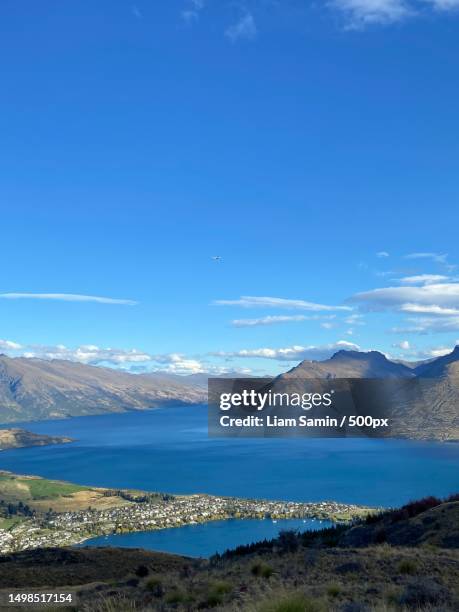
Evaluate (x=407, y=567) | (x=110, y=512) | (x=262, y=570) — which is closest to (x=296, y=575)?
(x=262, y=570)

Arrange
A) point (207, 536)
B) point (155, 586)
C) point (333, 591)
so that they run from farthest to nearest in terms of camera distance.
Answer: point (207, 536)
point (155, 586)
point (333, 591)

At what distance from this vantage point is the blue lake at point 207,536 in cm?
10219

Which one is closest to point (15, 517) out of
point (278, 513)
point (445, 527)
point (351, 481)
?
point (278, 513)

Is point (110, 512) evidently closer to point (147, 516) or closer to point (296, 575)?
point (147, 516)

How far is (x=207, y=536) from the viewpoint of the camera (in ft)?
365

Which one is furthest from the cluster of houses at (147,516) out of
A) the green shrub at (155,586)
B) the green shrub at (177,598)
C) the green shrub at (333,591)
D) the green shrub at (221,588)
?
the green shrub at (333,591)

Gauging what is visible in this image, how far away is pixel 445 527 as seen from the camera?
29.2m

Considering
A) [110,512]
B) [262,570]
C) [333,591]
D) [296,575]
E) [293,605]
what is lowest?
[110,512]

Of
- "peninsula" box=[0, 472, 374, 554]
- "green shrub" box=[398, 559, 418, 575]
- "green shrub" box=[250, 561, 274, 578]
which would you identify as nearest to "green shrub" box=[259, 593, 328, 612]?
"green shrub" box=[250, 561, 274, 578]

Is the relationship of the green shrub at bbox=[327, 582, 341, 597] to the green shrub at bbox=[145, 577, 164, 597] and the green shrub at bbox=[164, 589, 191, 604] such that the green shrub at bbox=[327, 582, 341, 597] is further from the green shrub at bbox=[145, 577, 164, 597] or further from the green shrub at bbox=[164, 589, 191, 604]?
the green shrub at bbox=[145, 577, 164, 597]

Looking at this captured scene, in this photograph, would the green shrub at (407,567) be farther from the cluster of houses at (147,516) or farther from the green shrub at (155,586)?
the cluster of houses at (147,516)

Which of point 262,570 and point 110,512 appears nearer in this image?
point 262,570

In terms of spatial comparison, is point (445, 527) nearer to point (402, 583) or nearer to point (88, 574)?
point (402, 583)

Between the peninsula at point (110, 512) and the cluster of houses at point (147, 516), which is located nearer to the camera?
the cluster of houses at point (147, 516)
